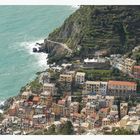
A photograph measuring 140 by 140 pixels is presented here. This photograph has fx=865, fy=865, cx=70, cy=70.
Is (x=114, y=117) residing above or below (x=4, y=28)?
below

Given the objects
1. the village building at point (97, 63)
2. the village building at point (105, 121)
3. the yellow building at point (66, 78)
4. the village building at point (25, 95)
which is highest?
the village building at point (97, 63)

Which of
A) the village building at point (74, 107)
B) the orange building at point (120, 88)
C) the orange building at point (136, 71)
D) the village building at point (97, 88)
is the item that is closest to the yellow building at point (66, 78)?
the village building at point (97, 88)

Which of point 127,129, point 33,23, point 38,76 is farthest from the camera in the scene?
point 33,23

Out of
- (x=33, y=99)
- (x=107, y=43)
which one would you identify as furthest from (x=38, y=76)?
(x=107, y=43)

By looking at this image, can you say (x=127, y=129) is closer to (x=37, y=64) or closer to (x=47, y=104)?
(x=47, y=104)

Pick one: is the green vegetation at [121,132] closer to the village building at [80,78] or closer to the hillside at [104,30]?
the village building at [80,78]

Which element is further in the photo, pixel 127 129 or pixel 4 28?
pixel 4 28

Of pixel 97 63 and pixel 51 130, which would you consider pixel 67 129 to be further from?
pixel 97 63

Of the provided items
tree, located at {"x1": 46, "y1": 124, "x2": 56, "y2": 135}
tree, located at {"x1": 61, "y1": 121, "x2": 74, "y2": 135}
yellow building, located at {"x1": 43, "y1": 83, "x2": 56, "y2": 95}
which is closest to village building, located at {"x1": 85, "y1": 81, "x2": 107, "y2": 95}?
yellow building, located at {"x1": 43, "y1": 83, "x2": 56, "y2": 95}

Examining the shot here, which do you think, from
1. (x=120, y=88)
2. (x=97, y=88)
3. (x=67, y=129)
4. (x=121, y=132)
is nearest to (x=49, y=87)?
(x=97, y=88)
